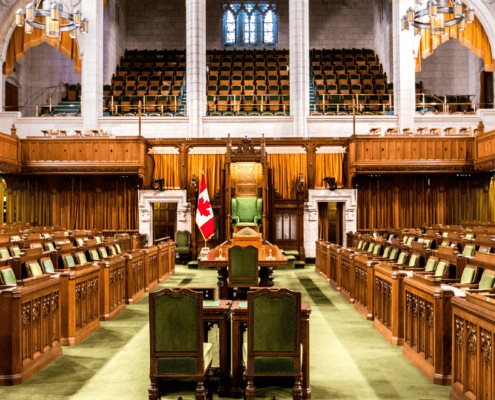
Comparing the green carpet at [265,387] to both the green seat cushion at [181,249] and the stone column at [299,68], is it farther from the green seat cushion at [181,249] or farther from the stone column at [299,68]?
the stone column at [299,68]

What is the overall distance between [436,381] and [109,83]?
1902cm

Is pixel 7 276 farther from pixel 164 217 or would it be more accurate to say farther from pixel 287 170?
pixel 164 217

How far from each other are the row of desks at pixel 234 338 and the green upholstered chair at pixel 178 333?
0.29 metres

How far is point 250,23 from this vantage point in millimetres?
23656

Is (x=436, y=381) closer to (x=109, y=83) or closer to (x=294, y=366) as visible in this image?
(x=294, y=366)

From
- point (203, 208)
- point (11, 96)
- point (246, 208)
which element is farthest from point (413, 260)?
point (11, 96)

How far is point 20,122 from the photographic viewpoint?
55.3ft

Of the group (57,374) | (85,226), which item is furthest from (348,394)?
(85,226)

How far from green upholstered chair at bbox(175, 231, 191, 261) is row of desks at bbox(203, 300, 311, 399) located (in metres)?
9.66

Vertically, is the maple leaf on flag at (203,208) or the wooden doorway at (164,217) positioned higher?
the maple leaf on flag at (203,208)

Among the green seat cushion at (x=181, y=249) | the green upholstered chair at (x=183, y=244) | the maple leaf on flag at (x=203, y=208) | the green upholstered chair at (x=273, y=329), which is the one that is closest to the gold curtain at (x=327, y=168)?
the green upholstered chair at (x=183, y=244)

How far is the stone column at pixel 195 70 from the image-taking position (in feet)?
54.2

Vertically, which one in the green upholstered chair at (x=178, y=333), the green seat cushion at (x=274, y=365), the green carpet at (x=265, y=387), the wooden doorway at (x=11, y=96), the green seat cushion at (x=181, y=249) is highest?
the wooden doorway at (x=11, y=96)

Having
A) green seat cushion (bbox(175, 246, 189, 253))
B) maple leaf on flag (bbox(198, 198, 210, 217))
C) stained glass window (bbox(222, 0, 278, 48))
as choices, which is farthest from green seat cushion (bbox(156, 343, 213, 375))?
stained glass window (bbox(222, 0, 278, 48))
